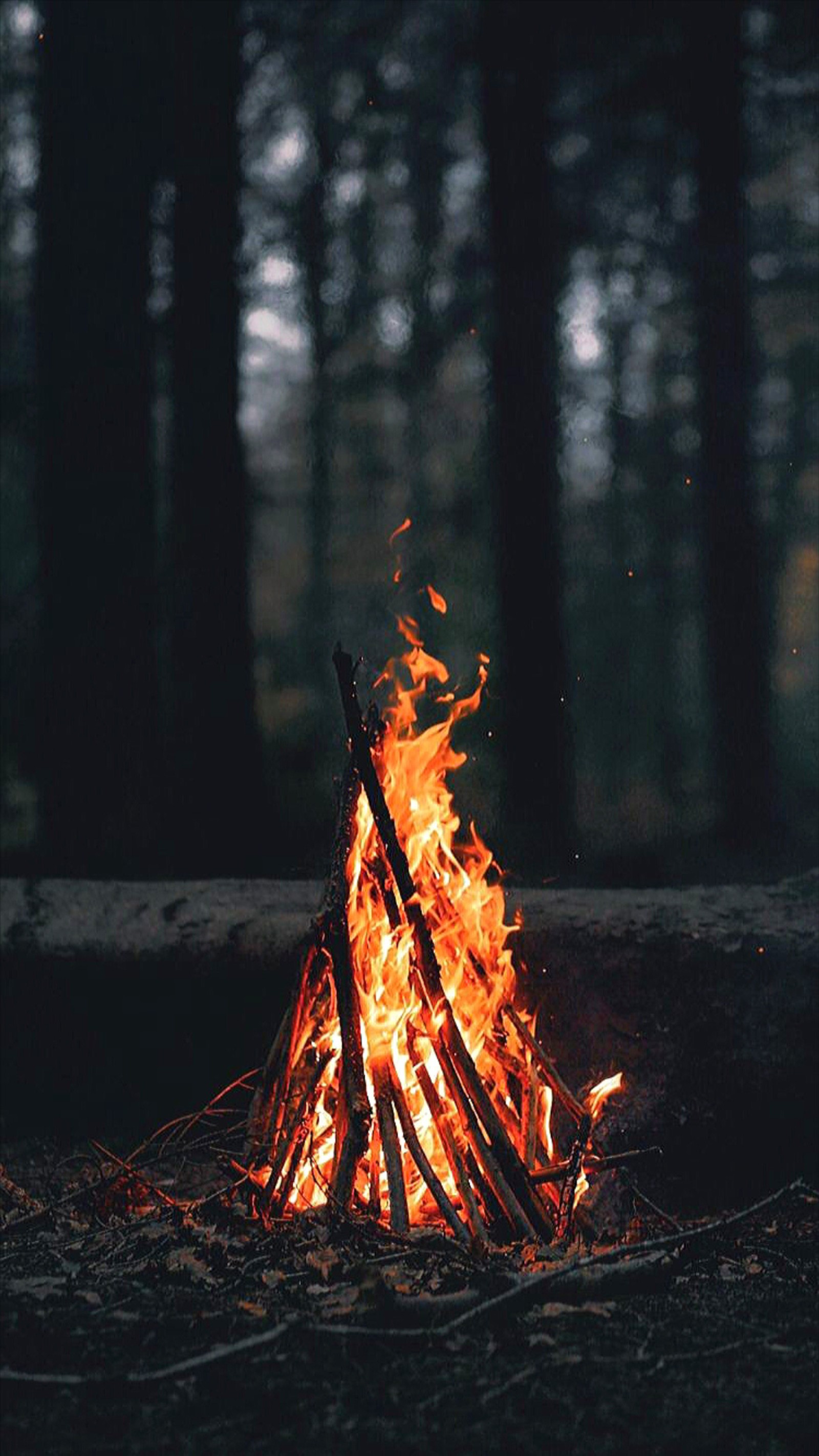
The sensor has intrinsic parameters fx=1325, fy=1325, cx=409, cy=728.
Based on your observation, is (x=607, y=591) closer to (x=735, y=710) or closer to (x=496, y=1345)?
(x=735, y=710)

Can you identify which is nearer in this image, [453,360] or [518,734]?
[518,734]

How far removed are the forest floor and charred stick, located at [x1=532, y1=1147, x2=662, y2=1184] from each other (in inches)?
9.6

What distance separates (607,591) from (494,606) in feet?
34.0

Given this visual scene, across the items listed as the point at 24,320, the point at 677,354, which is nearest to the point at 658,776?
the point at 677,354

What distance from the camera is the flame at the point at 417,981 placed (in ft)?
11.0

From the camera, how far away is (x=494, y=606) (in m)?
9.60

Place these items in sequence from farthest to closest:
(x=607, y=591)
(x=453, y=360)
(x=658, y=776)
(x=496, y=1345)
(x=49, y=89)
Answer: (x=607, y=591), (x=658, y=776), (x=453, y=360), (x=49, y=89), (x=496, y=1345)

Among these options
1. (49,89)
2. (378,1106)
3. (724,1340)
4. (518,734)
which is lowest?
(724,1340)

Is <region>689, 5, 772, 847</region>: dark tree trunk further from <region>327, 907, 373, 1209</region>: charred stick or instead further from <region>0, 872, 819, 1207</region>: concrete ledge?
<region>327, 907, 373, 1209</region>: charred stick

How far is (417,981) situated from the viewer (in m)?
3.34

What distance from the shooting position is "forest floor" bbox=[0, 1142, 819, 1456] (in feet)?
7.18

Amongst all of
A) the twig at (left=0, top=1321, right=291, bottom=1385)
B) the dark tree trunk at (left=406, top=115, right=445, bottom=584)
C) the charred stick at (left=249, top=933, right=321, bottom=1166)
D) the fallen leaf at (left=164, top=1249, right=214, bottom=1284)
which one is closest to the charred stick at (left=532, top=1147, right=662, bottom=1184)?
the charred stick at (left=249, top=933, right=321, bottom=1166)

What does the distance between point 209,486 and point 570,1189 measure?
6551 millimetres

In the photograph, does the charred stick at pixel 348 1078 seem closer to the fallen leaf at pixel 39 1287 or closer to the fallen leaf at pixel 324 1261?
the fallen leaf at pixel 324 1261
